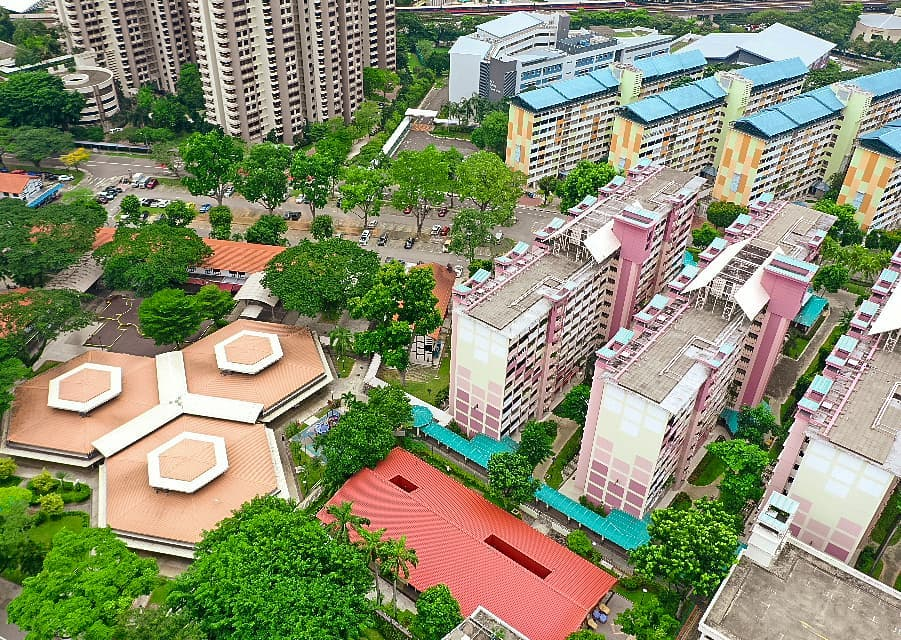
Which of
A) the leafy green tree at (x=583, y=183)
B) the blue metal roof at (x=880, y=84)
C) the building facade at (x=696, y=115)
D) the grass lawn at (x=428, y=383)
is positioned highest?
the blue metal roof at (x=880, y=84)

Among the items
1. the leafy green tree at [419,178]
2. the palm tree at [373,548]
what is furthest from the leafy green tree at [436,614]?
the leafy green tree at [419,178]

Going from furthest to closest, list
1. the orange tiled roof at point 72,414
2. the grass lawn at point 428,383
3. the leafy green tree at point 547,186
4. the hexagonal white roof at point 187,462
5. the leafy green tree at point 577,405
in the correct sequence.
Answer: the leafy green tree at point 547,186 < the grass lawn at point 428,383 < the leafy green tree at point 577,405 < the orange tiled roof at point 72,414 < the hexagonal white roof at point 187,462

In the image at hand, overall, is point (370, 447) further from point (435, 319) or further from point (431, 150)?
point (431, 150)

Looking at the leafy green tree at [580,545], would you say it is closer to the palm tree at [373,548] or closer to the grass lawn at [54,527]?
the palm tree at [373,548]

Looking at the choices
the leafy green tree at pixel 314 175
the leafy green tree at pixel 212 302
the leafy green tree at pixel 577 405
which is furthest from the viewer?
the leafy green tree at pixel 314 175

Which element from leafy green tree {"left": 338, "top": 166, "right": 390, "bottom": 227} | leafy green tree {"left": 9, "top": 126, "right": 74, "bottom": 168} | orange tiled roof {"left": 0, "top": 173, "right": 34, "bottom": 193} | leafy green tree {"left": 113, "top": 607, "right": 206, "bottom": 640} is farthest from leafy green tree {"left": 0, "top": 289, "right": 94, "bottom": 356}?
leafy green tree {"left": 9, "top": 126, "right": 74, "bottom": 168}

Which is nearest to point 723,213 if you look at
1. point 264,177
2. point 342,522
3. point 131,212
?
point 264,177

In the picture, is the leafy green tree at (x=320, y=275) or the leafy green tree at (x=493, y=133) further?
the leafy green tree at (x=493, y=133)
